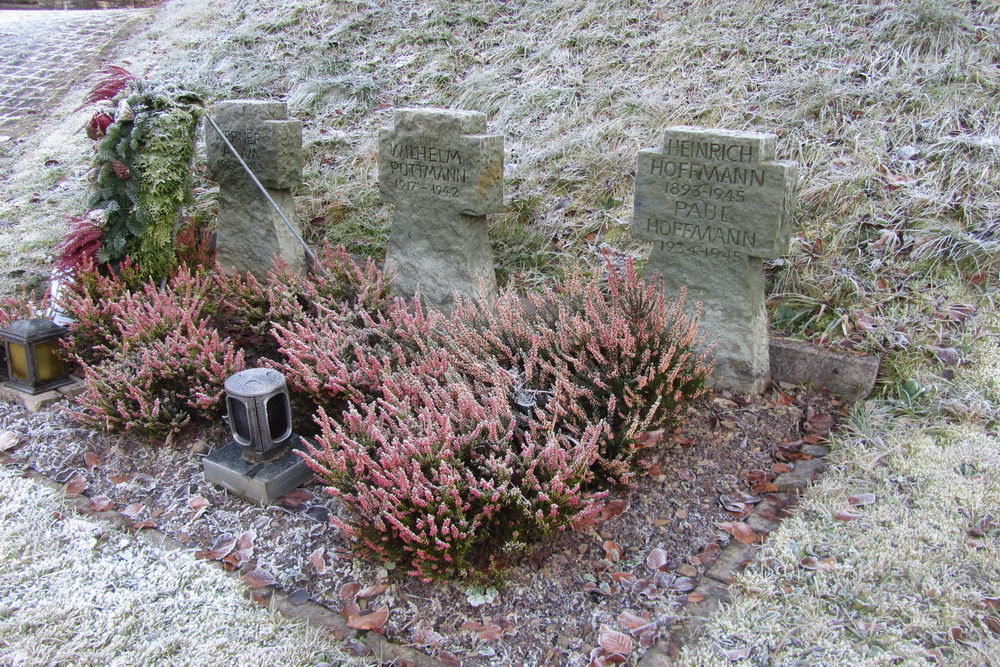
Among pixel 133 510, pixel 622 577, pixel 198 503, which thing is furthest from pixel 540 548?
pixel 133 510

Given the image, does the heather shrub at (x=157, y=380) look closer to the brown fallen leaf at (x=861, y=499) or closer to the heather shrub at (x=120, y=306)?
the heather shrub at (x=120, y=306)

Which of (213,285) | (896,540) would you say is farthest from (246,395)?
(896,540)

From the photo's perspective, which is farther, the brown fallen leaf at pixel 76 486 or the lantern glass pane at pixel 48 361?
the lantern glass pane at pixel 48 361

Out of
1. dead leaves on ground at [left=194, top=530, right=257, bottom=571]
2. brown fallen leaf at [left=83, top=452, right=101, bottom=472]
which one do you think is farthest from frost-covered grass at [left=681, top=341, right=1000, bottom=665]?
brown fallen leaf at [left=83, top=452, right=101, bottom=472]

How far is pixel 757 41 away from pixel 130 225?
477 centimetres

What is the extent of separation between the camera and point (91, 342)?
4164 mm

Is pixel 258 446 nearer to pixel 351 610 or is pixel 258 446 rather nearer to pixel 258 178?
pixel 351 610

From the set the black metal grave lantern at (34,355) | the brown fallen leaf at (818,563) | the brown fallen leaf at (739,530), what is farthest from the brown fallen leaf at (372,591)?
the black metal grave lantern at (34,355)

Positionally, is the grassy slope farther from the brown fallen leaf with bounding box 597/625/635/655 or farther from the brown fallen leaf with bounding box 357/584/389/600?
the brown fallen leaf with bounding box 357/584/389/600

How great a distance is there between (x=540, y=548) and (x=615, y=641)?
18.9 inches

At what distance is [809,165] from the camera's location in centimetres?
462

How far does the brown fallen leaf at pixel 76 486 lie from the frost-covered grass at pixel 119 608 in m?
0.21

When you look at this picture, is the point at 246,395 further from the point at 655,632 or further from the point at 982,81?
the point at 982,81

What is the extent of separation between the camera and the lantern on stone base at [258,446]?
3119 millimetres
